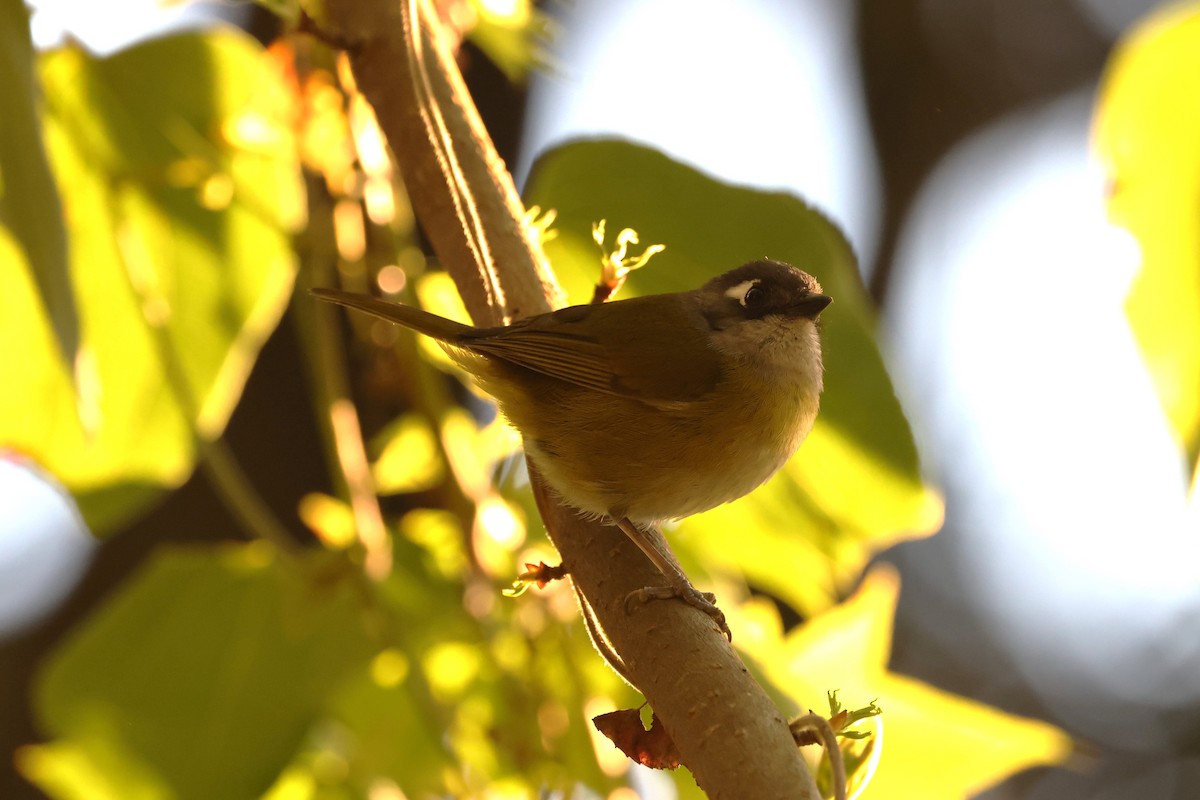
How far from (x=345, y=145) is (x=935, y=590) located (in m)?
5.74

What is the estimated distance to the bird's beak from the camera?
6.41 ft

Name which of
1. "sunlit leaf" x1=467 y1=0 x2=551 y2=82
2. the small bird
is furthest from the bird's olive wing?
"sunlit leaf" x1=467 y1=0 x2=551 y2=82

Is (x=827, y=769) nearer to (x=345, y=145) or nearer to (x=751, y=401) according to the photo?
(x=751, y=401)

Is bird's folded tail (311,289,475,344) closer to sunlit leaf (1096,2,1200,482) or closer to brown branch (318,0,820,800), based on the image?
brown branch (318,0,820,800)

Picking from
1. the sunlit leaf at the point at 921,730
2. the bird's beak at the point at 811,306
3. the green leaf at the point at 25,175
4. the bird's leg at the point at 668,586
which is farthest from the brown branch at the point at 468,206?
the bird's beak at the point at 811,306

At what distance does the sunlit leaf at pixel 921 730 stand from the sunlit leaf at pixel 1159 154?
628 millimetres

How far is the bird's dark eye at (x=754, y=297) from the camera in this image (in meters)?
2.12

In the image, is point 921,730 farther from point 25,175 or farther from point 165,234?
point 165,234

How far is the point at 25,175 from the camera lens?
1.22 m

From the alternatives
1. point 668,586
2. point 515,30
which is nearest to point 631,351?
point 515,30

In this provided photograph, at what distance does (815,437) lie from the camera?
1816mm

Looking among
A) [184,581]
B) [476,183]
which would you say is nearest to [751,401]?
[476,183]

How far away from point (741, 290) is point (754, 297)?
29mm

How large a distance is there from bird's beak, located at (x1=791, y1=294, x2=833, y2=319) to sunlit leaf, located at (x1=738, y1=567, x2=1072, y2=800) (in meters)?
0.57
